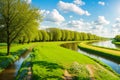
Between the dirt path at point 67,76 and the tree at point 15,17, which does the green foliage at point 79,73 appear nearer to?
the dirt path at point 67,76

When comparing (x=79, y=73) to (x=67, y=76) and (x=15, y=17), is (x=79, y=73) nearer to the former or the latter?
(x=67, y=76)

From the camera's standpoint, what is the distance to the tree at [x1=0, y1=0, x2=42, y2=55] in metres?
40.0

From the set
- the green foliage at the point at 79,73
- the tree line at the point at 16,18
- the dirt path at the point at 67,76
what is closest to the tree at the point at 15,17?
the tree line at the point at 16,18

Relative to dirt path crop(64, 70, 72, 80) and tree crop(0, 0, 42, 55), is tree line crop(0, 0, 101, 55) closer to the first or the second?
tree crop(0, 0, 42, 55)

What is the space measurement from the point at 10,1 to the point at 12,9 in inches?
61.1

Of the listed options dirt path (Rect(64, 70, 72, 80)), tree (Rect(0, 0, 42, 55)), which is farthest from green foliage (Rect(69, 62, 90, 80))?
tree (Rect(0, 0, 42, 55))

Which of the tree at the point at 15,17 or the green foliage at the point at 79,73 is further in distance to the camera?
the tree at the point at 15,17

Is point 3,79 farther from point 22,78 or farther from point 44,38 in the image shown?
point 44,38

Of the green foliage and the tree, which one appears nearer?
the green foliage

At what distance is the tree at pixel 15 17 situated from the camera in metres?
40.0

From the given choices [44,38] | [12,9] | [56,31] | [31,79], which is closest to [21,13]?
[12,9]

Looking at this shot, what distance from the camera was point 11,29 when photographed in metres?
41.2

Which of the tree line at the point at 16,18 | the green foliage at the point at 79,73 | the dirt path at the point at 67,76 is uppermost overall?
the tree line at the point at 16,18

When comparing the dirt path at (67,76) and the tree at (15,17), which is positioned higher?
the tree at (15,17)
